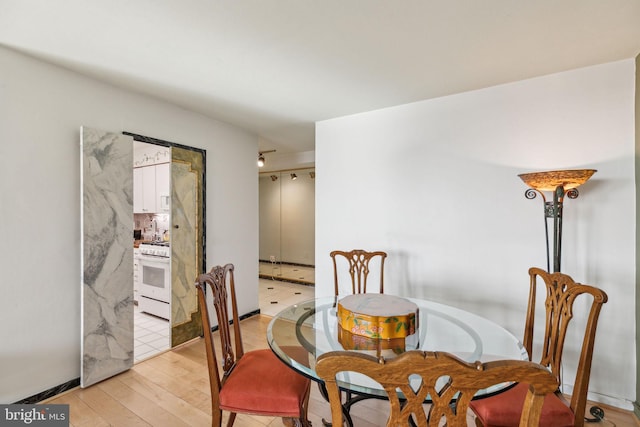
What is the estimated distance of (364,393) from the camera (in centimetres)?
115

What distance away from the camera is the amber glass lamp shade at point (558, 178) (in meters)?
1.95

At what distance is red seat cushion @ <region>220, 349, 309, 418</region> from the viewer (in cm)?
144

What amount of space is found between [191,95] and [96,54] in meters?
0.80

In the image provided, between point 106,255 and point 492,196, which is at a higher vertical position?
point 492,196

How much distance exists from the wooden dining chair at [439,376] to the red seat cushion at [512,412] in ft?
2.30

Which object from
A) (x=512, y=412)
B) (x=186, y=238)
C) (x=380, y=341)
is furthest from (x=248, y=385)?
(x=186, y=238)

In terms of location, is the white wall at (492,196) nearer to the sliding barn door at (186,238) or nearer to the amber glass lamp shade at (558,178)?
the amber glass lamp shade at (558,178)

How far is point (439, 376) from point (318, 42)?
6.31 ft

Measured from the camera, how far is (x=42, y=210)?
213cm

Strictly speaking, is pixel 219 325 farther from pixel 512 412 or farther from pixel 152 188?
pixel 152 188

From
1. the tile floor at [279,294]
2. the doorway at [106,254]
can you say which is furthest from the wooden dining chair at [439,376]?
the tile floor at [279,294]

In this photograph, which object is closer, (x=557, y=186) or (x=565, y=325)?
(x=565, y=325)

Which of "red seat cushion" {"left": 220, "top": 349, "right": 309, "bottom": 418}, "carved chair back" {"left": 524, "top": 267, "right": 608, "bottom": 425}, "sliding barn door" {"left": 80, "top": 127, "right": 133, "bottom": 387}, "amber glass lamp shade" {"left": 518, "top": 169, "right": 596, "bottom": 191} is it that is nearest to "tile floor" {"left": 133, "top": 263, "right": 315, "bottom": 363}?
"sliding barn door" {"left": 80, "top": 127, "right": 133, "bottom": 387}

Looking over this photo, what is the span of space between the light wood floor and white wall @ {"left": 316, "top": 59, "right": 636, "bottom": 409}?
3.15 feet
